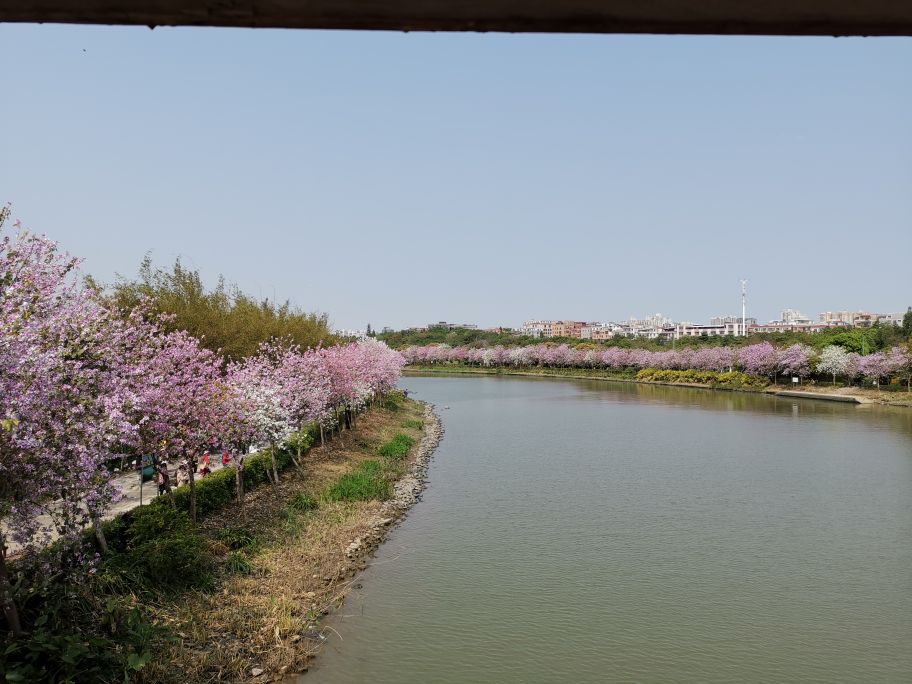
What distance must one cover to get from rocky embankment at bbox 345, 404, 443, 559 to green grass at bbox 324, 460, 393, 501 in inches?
15.2

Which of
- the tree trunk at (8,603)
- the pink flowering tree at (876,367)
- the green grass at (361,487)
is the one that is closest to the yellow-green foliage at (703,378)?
the pink flowering tree at (876,367)

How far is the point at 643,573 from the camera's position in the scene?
44.7ft

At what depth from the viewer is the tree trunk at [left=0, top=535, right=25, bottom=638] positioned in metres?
6.90

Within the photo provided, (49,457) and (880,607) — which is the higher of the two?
(49,457)

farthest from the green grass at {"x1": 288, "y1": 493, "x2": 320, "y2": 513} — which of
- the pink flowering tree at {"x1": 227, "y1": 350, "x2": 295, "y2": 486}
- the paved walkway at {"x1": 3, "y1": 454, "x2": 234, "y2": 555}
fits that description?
the paved walkway at {"x1": 3, "y1": 454, "x2": 234, "y2": 555}

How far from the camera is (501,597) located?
12.4 metres

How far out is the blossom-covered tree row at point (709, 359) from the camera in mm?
54344

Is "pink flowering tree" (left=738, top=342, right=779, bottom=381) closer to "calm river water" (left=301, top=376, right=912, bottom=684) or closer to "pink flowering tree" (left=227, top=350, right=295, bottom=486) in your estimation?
"calm river water" (left=301, top=376, right=912, bottom=684)

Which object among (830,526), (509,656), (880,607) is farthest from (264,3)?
(830,526)

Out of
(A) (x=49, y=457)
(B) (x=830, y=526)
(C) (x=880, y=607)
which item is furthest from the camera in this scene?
(B) (x=830, y=526)

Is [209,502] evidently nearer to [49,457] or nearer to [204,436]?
[204,436]

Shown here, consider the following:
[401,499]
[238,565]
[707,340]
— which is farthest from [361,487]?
[707,340]

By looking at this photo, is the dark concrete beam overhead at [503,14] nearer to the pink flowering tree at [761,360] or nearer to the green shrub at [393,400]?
the green shrub at [393,400]

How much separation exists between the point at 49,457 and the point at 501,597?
27.2 feet
